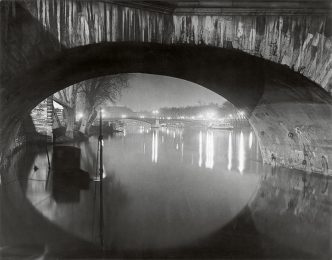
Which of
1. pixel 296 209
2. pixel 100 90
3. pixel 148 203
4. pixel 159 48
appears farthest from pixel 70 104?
pixel 296 209

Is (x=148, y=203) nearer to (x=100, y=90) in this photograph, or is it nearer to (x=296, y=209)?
(x=296, y=209)

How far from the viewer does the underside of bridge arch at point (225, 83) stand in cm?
814

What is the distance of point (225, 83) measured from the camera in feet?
36.8

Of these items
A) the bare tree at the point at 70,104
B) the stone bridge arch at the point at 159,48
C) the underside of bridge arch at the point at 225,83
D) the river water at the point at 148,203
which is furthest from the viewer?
the bare tree at the point at 70,104

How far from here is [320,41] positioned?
8.05 m

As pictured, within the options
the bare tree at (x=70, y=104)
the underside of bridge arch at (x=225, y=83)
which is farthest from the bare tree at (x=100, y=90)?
the underside of bridge arch at (x=225, y=83)

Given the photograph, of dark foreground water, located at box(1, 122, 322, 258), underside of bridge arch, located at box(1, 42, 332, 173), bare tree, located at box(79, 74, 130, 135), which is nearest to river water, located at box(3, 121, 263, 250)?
dark foreground water, located at box(1, 122, 322, 258)

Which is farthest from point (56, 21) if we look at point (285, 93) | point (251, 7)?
point (285, 93)

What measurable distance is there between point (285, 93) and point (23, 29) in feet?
25.6

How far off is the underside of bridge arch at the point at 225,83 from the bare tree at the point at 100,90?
19954 millimetres

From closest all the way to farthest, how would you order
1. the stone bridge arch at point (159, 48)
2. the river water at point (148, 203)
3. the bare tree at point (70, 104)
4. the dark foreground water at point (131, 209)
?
the dark foreground water at point (131, 209), the river water at point (148, 203), the stone bridge arch at point (159, 48), the bare tree at point (70, 104)

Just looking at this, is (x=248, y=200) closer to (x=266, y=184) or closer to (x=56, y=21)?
(x=266, y=184)

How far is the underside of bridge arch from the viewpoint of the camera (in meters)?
8.14

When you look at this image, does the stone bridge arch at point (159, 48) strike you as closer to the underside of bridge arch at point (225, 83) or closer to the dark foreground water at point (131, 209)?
the underside of bridge arch at point (225, 83)
